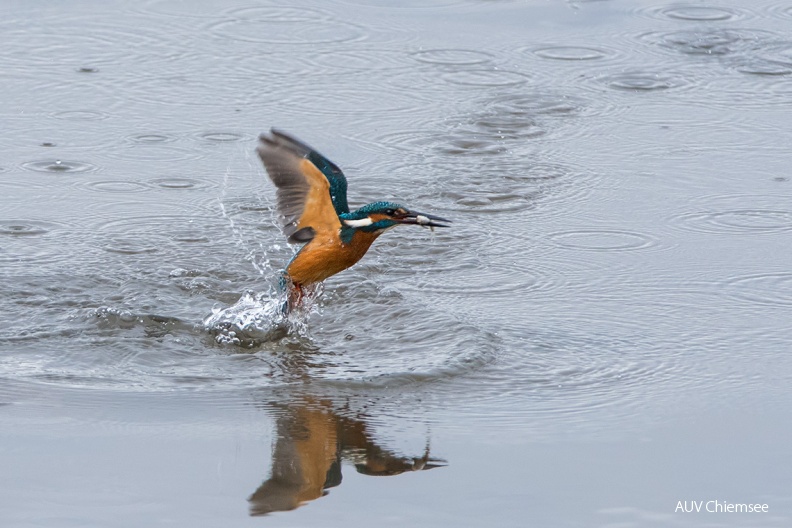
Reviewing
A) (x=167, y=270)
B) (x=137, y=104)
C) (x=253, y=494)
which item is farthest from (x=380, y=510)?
(x=137, y=104)

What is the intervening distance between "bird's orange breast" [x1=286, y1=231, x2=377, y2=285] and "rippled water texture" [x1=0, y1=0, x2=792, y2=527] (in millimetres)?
217

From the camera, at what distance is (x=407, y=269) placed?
6.88 metres

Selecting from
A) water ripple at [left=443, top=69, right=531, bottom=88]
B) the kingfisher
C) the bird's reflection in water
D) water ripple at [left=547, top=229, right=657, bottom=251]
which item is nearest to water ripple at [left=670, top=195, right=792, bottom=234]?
water ripple at [left=547, top=229, right=657, bottom=251]

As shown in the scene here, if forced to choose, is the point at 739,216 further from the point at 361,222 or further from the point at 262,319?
the point at 262,319

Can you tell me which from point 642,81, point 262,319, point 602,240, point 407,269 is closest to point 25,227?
point 262,319

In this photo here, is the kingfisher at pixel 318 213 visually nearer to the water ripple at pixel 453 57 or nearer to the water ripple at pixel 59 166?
the water ripple at pixel 59 166

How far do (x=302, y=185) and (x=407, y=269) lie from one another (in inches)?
35.5

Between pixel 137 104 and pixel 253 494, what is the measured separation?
4.80 meters

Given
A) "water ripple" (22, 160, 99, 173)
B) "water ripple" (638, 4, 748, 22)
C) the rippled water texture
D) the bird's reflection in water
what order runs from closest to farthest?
the bird's reflection in water → the rippled water texture → "water ripple" (22, 160, 99, 173) → "water ripple" (638, 4, 748, 22)

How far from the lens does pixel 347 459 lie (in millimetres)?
4711

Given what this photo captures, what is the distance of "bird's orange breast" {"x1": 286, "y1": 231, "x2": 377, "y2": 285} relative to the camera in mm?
6207

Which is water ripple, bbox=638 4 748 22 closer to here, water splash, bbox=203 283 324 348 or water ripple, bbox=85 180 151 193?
water ripple, bbox=85 180 151 193

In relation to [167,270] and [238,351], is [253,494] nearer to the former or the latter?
[238,351]

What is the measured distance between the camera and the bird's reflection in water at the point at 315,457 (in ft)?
14.5
